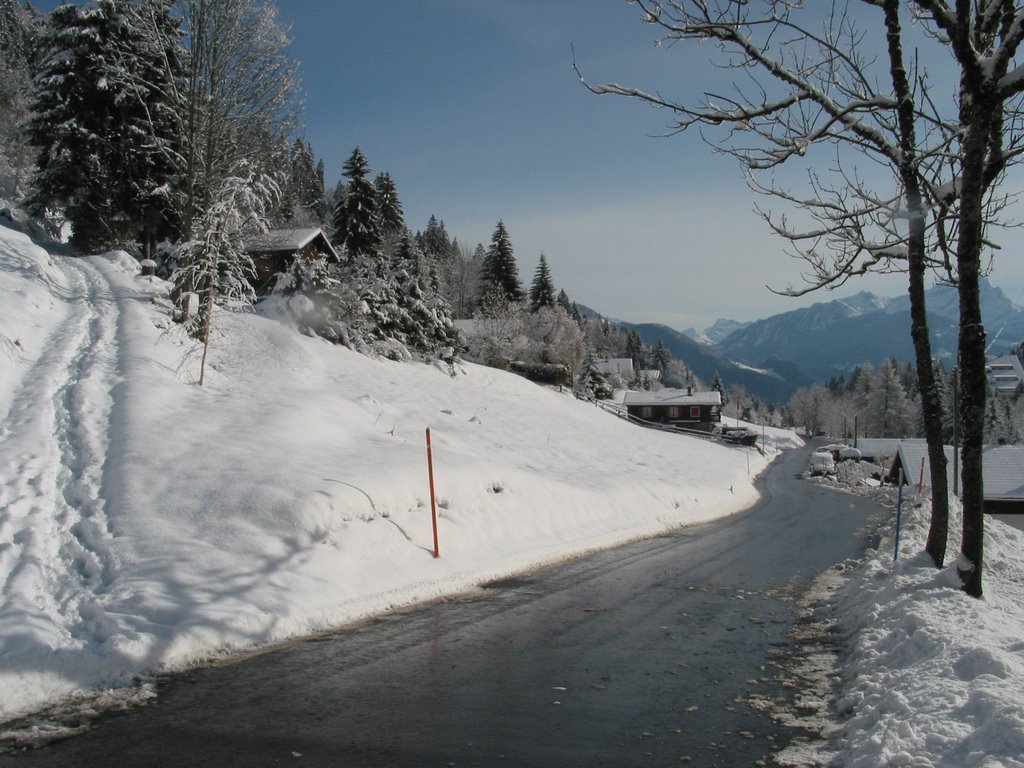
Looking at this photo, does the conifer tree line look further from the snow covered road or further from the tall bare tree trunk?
the snow covered road

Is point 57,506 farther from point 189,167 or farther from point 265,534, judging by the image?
point 189,167

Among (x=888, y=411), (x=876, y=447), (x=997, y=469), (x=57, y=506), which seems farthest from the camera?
(x=888, y=411)

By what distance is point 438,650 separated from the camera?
7102mm

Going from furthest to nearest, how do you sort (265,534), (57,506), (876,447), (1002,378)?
1. (876,447)
2. (1002,378)
3. (265,534)
4. (57,506)

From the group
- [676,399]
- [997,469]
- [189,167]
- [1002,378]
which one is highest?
[189,167]

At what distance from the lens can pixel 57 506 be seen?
8.71 meters

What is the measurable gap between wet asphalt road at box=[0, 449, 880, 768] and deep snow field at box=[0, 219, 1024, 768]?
2.24 feet

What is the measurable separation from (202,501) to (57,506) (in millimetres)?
1627

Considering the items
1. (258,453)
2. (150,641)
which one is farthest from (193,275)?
(150,641)

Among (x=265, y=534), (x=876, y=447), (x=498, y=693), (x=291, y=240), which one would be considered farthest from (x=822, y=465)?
(x=498, y=693)

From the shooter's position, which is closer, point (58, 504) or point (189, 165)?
point (58, 504)

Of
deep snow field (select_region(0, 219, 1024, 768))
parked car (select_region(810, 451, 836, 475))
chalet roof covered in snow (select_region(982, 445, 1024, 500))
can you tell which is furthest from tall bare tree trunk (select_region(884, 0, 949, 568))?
parked car (select_region(810, 451, 836, 475))

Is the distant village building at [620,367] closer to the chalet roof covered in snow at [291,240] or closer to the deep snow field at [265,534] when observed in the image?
the chalet roof covered in snow at [291,240]

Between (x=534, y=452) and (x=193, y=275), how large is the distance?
11288mm
